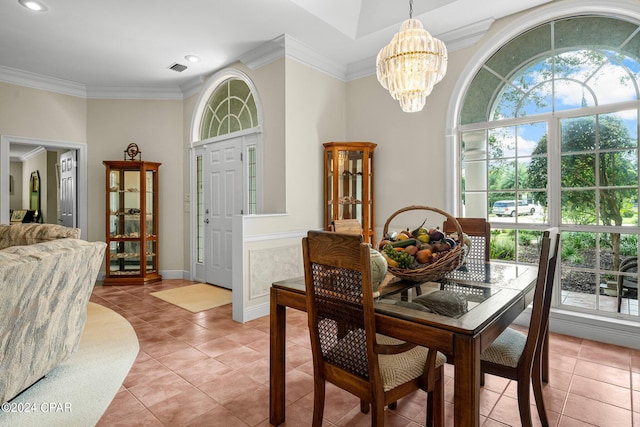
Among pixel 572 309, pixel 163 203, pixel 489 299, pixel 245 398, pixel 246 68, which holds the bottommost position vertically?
pixel 245 398

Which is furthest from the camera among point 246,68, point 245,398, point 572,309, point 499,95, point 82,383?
point 246,68

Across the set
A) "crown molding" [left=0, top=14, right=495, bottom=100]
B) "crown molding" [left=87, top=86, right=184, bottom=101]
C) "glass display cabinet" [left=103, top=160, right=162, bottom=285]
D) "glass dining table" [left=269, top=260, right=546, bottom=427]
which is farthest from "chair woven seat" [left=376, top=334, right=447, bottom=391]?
"crown molding" [left=87, top=86, right=184, bottom=101]

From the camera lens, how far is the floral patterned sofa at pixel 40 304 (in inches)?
72.2

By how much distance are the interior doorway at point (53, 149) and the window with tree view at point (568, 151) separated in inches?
211

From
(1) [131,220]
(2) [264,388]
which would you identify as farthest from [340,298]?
(1) [131,220]

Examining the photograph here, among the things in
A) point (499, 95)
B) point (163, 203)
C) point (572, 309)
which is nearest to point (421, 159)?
point (499, 95)

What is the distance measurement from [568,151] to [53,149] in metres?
6.75

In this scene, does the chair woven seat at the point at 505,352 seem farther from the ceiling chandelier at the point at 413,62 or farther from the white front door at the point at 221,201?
the white front door at the point at 221,201

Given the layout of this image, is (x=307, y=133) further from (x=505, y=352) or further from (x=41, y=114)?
(x=41, y=114)

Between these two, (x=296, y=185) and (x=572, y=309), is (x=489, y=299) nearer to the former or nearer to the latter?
(x=572, y=309)

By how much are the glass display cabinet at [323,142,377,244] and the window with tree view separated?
1.15m

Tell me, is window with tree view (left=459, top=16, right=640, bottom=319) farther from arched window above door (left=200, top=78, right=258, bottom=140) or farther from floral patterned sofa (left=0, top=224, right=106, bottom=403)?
floral patterned sofa (left=0, top=224, right=106, bottom=403)

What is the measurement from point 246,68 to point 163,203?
2.60 meters

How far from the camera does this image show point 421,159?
3.96 meters
